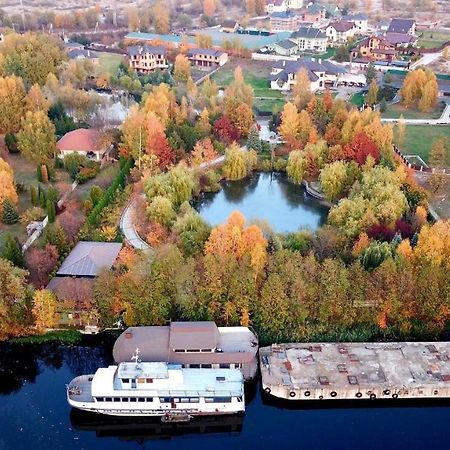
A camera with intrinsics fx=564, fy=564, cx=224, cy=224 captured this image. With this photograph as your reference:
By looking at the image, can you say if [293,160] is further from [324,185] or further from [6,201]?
[6,201]

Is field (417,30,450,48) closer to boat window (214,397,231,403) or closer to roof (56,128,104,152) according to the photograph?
roof (56,128,104,152)

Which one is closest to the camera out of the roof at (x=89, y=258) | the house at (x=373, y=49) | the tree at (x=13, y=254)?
the tree at (x=13, y=254)

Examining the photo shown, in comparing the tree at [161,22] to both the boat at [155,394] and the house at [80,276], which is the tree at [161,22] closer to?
the house at [80,276]

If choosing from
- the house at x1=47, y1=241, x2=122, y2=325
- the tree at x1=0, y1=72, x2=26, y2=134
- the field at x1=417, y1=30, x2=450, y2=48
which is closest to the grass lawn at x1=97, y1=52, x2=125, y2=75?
the tree at x1=0, y1=72, x2=26, y2=134

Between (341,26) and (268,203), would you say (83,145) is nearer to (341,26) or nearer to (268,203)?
(268,203)

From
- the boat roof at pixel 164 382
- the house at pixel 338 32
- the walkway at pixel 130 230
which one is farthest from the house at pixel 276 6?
the boat roof at pixel 164 382

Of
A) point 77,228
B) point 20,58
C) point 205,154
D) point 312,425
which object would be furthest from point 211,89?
point 312,425
